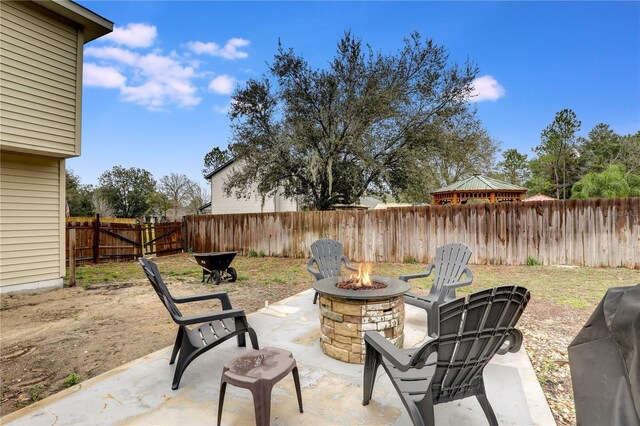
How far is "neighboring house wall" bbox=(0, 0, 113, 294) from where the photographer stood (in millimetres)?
5617

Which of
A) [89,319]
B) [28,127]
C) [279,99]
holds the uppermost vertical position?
[279,99]

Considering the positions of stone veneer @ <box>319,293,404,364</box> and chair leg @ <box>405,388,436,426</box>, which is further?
stone veneer @ <box>319,293,404,364</box>

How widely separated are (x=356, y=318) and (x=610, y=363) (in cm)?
194

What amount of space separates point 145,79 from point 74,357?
42.1 feet

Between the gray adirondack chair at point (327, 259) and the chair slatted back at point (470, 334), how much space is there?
2.92 metres

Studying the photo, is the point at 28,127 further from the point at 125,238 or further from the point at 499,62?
the point at 499,62

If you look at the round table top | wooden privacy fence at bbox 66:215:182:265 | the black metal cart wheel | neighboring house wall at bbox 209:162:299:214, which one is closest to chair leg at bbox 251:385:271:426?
the round table top

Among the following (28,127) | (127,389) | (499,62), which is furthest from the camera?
(499,62)

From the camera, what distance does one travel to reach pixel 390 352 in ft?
6.25

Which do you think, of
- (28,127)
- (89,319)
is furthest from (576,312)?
(28,127)

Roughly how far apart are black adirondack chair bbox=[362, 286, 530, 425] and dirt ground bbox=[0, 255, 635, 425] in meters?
0.84

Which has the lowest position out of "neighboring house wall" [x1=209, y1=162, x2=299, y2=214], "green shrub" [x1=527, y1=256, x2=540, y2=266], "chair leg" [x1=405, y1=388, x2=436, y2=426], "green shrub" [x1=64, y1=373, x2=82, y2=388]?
"green shrub" [x1=64, y1=373, x2=82, y2=388]

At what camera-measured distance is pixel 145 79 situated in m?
13.0

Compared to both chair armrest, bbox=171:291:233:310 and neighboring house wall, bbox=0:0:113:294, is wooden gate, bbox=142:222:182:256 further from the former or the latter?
chair armrest, bbox=171:291:233:310
